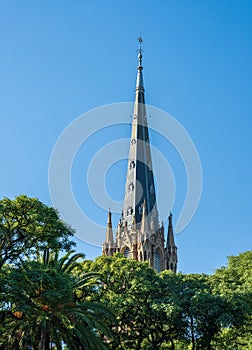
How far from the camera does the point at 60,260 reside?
31.6 metres

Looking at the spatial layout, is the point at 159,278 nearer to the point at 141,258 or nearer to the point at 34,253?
the point at 34,253

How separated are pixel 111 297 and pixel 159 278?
4386mm

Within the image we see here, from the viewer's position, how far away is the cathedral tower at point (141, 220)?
216ft

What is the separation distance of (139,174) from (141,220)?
647 cm

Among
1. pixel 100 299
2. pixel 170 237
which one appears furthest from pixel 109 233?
Answer: pixel 100 299

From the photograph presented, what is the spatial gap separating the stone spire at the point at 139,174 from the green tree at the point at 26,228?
37864 mm

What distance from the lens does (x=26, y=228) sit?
29000mm

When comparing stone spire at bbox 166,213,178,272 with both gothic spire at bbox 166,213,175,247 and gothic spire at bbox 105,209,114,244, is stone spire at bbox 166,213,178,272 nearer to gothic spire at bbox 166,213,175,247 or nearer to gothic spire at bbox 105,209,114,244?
gothic spire at bbox 166,213,175,247

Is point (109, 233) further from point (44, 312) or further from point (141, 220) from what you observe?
point (44, 312)

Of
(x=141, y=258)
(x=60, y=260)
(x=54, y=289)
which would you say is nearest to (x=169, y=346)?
(x=60, y=260)

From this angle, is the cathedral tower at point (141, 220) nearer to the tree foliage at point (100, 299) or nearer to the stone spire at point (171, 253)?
the stone spire at point (171, 253)

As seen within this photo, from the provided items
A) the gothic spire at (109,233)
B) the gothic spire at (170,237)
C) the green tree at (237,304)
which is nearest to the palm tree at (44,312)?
the green tree at (237,304)

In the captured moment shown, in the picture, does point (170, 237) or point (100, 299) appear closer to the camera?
point (100, 299)

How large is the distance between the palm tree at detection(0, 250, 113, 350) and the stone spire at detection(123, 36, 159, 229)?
3836 cm
